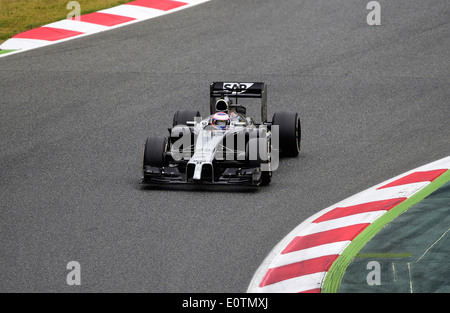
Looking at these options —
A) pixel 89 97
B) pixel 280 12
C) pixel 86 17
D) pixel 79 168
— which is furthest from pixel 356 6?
pixel 79 168

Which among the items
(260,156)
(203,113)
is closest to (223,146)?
(260,156)

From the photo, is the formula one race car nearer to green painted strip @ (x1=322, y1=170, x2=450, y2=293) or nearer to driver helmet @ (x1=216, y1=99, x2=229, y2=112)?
driver helmet @ (x1=216, y1=99, x2=229, y2=112)

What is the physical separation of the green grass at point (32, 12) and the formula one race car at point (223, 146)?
8.43m

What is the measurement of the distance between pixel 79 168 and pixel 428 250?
5.55 m

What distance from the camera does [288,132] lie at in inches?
507

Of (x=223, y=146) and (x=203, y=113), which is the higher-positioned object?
(x=203, y=113)

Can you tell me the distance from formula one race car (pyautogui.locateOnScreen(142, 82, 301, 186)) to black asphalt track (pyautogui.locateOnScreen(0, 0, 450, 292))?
0.22 meters

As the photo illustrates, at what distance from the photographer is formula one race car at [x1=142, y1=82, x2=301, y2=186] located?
11.5m

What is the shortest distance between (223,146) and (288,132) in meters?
1.22

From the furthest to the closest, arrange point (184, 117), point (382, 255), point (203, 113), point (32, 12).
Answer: point (32, 12) < point (203, 113) < point (184, 117) < point (382, 255)

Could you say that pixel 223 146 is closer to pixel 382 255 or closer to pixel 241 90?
pixel 241 90

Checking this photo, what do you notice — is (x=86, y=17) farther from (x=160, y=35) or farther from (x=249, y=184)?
(x=249, y=184)

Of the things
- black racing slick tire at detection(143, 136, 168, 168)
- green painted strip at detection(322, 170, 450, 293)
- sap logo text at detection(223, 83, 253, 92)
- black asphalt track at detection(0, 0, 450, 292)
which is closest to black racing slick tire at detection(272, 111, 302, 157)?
black asphalt track at detection(0, 0, 450, 292)

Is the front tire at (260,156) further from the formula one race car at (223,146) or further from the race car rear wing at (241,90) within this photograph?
the race car rear wing at (241,90)
